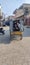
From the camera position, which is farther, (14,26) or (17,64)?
(14,26)

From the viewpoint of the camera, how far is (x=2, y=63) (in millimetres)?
7621

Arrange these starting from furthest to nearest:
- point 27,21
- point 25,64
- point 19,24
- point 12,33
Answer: point 27,21 → point 19,24 → point 12,33 → point 25,64

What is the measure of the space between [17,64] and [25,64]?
365mm

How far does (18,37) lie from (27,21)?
898 inches

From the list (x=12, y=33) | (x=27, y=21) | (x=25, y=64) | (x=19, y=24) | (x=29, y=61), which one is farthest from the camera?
(x=27, y=21)

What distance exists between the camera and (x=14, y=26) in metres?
16.7

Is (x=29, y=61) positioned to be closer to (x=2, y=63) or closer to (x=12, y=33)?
(x=2, y=63)

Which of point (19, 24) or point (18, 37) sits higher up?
point (19, 24)

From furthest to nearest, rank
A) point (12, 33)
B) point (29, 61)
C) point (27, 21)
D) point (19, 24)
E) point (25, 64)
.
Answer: point (27, 21) < point (19, 24) < point (12, 33) < point (29, 61) < point (25, 64)

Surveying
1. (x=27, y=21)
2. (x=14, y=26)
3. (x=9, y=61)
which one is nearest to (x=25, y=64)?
(x=9, y=61)

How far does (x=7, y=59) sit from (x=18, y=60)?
59 centimetres

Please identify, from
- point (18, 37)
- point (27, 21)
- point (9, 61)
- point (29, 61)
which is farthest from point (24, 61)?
point (27, 21)

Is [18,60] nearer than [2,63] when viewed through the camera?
No

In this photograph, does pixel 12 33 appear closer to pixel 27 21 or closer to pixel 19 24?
pixel 19 24
